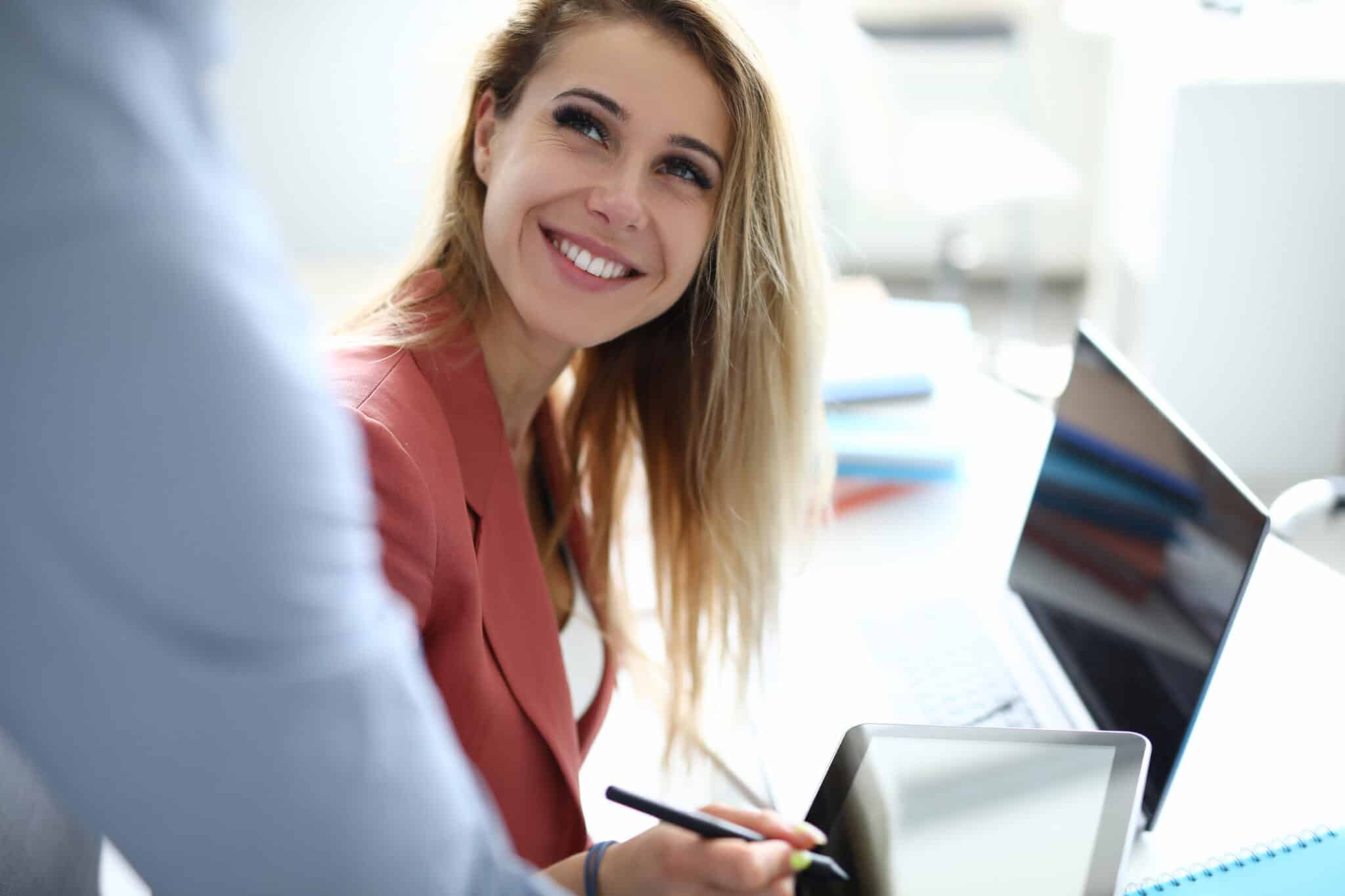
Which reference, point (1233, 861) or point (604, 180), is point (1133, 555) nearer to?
point (1233, 861)

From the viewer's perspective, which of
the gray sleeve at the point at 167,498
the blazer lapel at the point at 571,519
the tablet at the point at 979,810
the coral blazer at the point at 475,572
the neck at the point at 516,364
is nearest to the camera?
the gray sleeve at the point at 167,498

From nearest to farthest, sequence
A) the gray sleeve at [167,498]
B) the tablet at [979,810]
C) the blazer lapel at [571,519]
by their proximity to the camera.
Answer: the gray sleeve at [167,498] < the tablet at [979,810] < the blazer lapel at [571,519]

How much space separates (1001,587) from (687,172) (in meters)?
0.60

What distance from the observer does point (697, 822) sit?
2.11 ft

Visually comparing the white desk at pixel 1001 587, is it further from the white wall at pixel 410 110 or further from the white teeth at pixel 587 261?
the white wall at pixel 410 110

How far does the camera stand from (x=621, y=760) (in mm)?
1232

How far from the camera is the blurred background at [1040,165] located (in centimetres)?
254

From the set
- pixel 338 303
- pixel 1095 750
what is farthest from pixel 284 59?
pixel 1095 750

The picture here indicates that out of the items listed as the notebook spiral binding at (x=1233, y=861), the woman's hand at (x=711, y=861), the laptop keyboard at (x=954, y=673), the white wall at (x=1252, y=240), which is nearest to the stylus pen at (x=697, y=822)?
the woman's hand at (x=711, y=861)

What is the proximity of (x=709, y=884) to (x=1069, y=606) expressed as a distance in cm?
69

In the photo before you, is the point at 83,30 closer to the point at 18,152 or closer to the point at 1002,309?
the point at 18,152

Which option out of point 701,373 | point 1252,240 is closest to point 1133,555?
point 701,373

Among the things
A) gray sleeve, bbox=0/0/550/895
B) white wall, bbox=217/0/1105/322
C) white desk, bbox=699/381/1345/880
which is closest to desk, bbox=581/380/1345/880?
white desk, bbox=699/381/1345/880

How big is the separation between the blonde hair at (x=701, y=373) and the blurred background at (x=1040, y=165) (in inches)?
5.6
